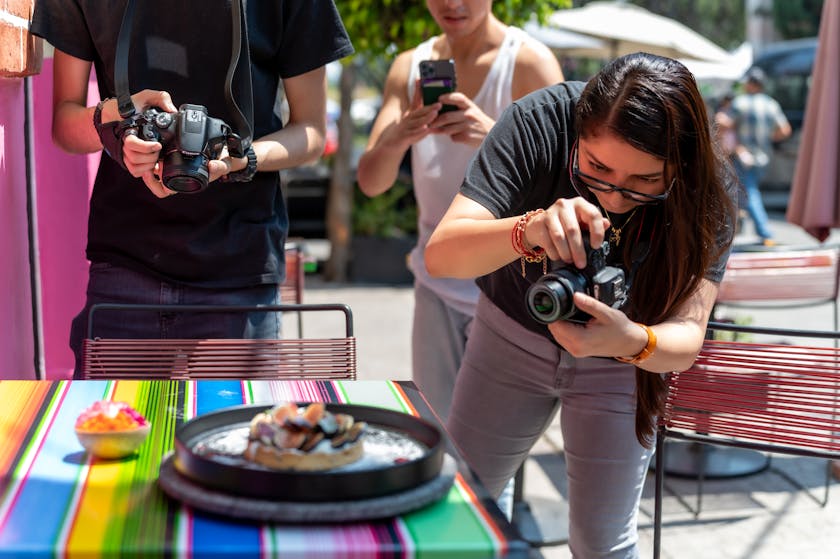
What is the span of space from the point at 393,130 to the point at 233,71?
81 centimetres

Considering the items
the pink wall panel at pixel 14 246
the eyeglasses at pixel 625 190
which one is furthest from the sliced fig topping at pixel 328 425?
the pink wall panel at pixel 14 246

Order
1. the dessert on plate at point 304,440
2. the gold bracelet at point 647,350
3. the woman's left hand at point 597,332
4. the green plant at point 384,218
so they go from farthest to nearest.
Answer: the green plant at point 384,218 < the gold bracelet at point 647,350 < the woman's left hand at point 597,332 < the dessert on plate at point 304,440

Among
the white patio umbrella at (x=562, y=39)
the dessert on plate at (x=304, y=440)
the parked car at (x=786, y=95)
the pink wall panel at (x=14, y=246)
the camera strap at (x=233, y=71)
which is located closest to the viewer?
the dessert on plate at (x=304, y=440)

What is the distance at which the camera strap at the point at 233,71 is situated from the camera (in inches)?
86.2

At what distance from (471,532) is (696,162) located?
1081mm

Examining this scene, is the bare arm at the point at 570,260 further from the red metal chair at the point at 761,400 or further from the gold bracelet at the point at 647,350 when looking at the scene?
the red metal chair at the point at 761,400

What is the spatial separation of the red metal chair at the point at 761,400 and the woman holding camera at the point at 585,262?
200 mm

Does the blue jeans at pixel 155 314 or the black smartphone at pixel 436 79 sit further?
the black smartphone at pixel 436 79

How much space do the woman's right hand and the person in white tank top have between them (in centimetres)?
110

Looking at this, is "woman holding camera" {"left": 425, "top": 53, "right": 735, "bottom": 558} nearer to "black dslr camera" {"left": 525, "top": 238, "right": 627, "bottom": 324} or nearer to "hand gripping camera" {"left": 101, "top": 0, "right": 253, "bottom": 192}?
"black dslr camera" {"left": 525, "top": 238, "right": 627, "bottom": 324}

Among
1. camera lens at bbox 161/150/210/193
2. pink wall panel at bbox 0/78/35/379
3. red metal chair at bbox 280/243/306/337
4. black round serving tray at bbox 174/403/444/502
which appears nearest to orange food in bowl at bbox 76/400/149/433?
black round serving tray at bbox 174/403/444/502

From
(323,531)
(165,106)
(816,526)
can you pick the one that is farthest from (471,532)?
(816,526)

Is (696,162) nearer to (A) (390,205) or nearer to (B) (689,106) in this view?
(B) (689,106)

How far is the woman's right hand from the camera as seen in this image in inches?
70.7
